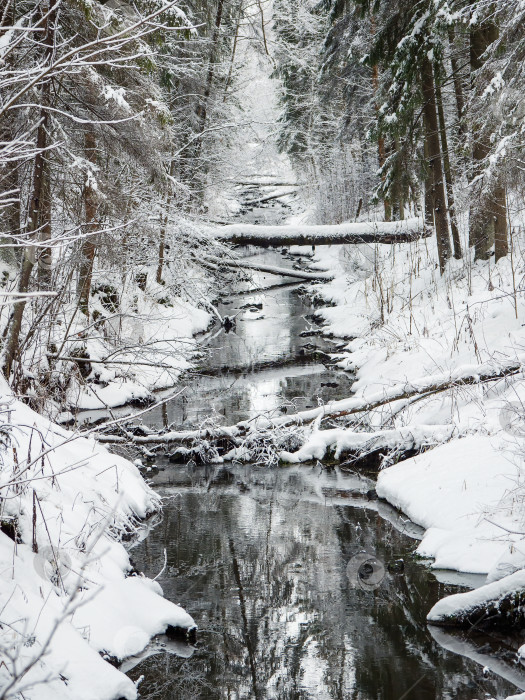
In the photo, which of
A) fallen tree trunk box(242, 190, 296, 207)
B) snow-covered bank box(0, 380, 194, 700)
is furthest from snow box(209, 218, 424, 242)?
fallen tree trunk box(242, 190, 296, 207)

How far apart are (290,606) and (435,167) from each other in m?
11.2

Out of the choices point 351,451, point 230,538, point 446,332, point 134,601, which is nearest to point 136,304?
point 446,332

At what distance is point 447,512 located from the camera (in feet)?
18.8

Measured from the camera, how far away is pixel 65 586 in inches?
158

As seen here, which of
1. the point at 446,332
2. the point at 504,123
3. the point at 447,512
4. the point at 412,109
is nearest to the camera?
the point at 447,512

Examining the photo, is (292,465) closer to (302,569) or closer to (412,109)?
(302,569)

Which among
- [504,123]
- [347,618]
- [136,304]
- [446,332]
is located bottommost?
[347,618]

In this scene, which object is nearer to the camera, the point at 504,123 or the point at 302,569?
the point at 302,569

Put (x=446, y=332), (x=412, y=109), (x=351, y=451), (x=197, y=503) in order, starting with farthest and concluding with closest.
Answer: (x=412, y=109) < (x=446, y=332) < (x=351, y=451) < (x=197, y=503)

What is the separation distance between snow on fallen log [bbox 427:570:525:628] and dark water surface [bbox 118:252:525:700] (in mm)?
120

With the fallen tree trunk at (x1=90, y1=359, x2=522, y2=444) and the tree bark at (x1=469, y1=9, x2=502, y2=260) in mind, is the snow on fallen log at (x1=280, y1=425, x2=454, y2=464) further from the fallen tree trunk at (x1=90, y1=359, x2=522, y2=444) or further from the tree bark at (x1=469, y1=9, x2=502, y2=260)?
the tree bark at (x1=469, y1=9, x2=502, y2=260)

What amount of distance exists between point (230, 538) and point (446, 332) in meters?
6.18

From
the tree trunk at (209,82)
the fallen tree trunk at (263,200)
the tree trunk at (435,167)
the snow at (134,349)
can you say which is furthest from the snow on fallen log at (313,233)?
the fallen tree trunk at (263,200)

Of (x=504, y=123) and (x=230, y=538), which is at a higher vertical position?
(x=504, y=123)
